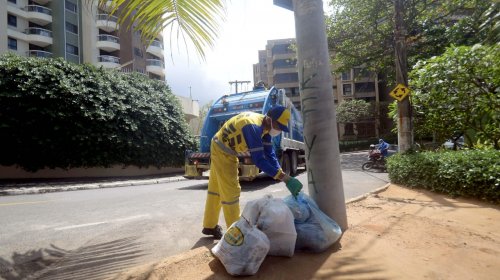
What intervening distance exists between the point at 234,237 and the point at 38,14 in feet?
124

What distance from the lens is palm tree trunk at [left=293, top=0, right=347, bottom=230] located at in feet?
11.0

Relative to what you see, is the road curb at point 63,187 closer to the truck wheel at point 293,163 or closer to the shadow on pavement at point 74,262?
the truck wheel at point 293,163

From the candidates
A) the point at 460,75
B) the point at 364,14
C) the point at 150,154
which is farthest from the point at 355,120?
the point at 460,75

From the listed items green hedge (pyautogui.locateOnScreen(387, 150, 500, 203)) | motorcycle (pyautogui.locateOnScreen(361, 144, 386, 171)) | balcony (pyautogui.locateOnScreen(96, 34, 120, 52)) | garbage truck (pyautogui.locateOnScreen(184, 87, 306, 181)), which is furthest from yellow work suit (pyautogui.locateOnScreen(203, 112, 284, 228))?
balcony (pyautogui.locateOnScreen(96, 34, 120, 52))

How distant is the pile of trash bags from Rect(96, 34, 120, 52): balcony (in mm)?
38039

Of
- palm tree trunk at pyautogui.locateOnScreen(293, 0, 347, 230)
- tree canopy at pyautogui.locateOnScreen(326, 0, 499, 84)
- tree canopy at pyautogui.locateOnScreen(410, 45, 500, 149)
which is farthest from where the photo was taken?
tree canopy at pyautogui.locateOnScreen(326, 0, 499, 84)

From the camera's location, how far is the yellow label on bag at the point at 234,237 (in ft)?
8.18

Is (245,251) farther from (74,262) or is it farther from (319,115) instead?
(74,262)

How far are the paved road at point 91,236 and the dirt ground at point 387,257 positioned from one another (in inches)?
24.9

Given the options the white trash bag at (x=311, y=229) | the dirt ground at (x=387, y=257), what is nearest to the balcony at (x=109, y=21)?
the dirt ground at (x=387, y=257)

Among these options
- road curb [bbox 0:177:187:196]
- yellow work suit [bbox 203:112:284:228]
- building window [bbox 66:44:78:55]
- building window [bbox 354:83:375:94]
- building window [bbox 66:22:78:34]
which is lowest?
road curb [bbox 0:177:187:196]

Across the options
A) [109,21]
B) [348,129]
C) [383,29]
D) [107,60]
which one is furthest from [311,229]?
[348,129]

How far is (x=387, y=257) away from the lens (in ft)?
8.98

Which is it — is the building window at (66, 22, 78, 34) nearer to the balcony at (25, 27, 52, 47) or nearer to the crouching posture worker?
the balcony at (25, 27, 52, 47)
